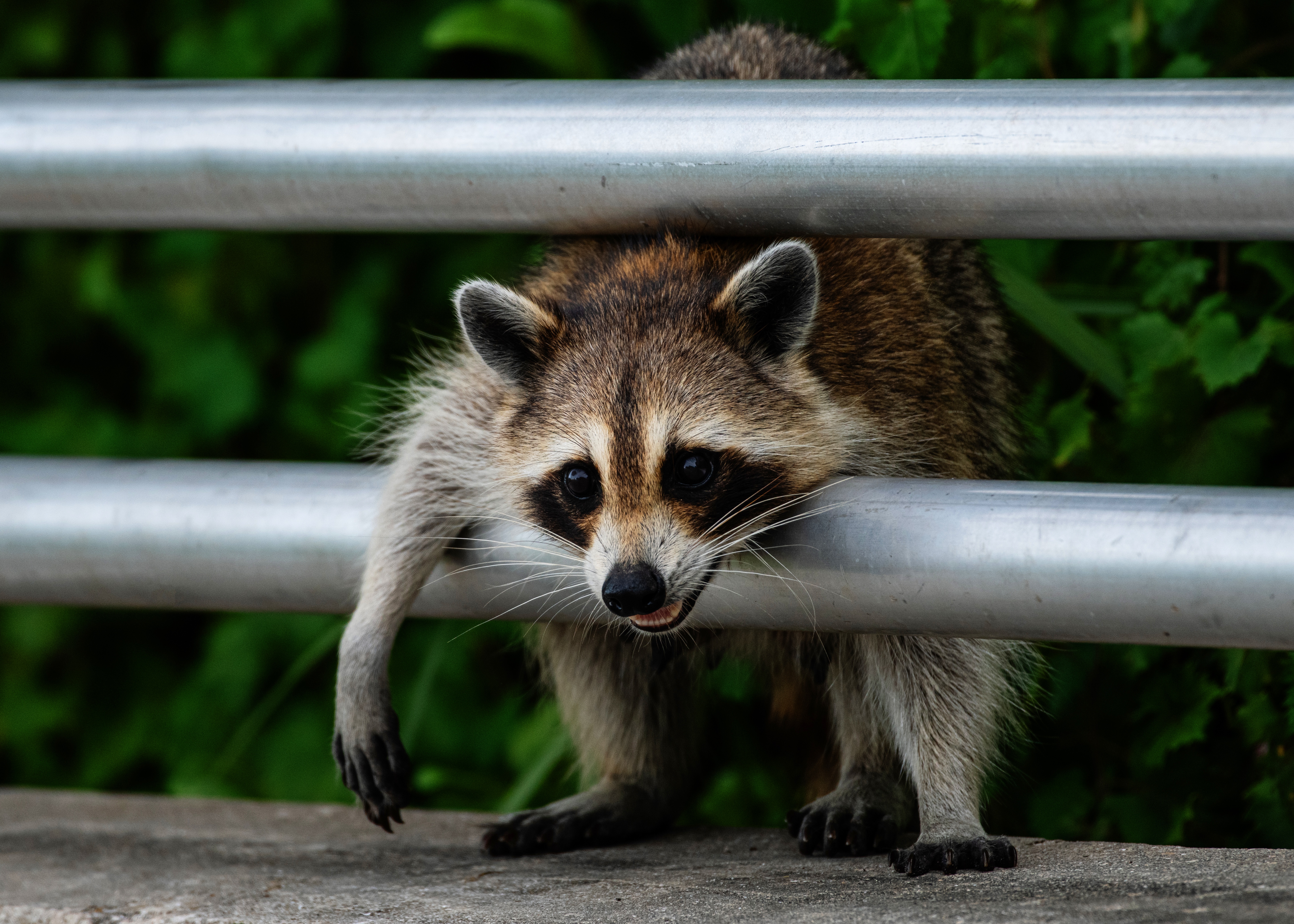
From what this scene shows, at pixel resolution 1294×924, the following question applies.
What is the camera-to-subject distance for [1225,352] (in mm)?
2740

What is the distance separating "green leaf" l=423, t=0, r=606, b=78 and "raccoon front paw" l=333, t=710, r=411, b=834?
1873 millimetres

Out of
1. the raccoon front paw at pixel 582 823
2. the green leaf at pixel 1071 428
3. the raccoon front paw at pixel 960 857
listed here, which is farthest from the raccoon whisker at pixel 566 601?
the green leaf at pixel 1071 428

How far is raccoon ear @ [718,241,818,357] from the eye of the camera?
2.30 metres

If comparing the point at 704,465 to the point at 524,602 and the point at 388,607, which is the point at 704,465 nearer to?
the point at 524,602

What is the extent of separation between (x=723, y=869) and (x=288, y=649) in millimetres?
2247

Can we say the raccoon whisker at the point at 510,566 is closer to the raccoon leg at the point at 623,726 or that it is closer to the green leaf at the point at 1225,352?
the raccoon leg at the point at 623,726

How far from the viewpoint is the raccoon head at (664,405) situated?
2.29 metres

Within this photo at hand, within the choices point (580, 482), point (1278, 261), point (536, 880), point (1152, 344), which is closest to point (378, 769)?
point (536, 880)

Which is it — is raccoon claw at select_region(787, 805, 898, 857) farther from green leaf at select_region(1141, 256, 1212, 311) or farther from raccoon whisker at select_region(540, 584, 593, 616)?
green leaf at select_region(1141, 256, 1212, 311)

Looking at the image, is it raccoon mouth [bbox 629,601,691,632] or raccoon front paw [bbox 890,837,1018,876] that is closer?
raccoon front paw [bbox 890,837,1018,876]

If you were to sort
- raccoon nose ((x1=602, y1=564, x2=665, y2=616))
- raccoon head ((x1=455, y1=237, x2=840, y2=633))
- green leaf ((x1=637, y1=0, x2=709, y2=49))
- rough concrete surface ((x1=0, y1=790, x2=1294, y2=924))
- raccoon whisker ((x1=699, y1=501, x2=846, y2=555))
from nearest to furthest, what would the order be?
rough concrete surface ((x1=0, y1=790, x2=1294, y2=924)), raccoon whisker ((x1=699, y1=501, x2=846, y2=555)), raccoon nose ((x1=602, y1=564, x2=665, y2=616)), raccoon head ((x1=455, y1=237, x2=840, y2=633)), green leaf ((x1=637, y1=0, x2=709, y2=49))

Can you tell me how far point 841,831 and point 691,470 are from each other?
25.6 inches

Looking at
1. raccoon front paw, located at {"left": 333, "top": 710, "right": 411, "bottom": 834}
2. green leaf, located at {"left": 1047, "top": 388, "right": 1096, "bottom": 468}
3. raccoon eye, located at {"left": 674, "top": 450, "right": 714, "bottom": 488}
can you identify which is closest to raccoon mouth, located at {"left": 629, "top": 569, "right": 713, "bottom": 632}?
raccoon eye, located at {"left": 674, "top": 450, "right": 714, "bottom": 488}

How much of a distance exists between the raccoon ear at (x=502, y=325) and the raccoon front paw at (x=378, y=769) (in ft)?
2.11
